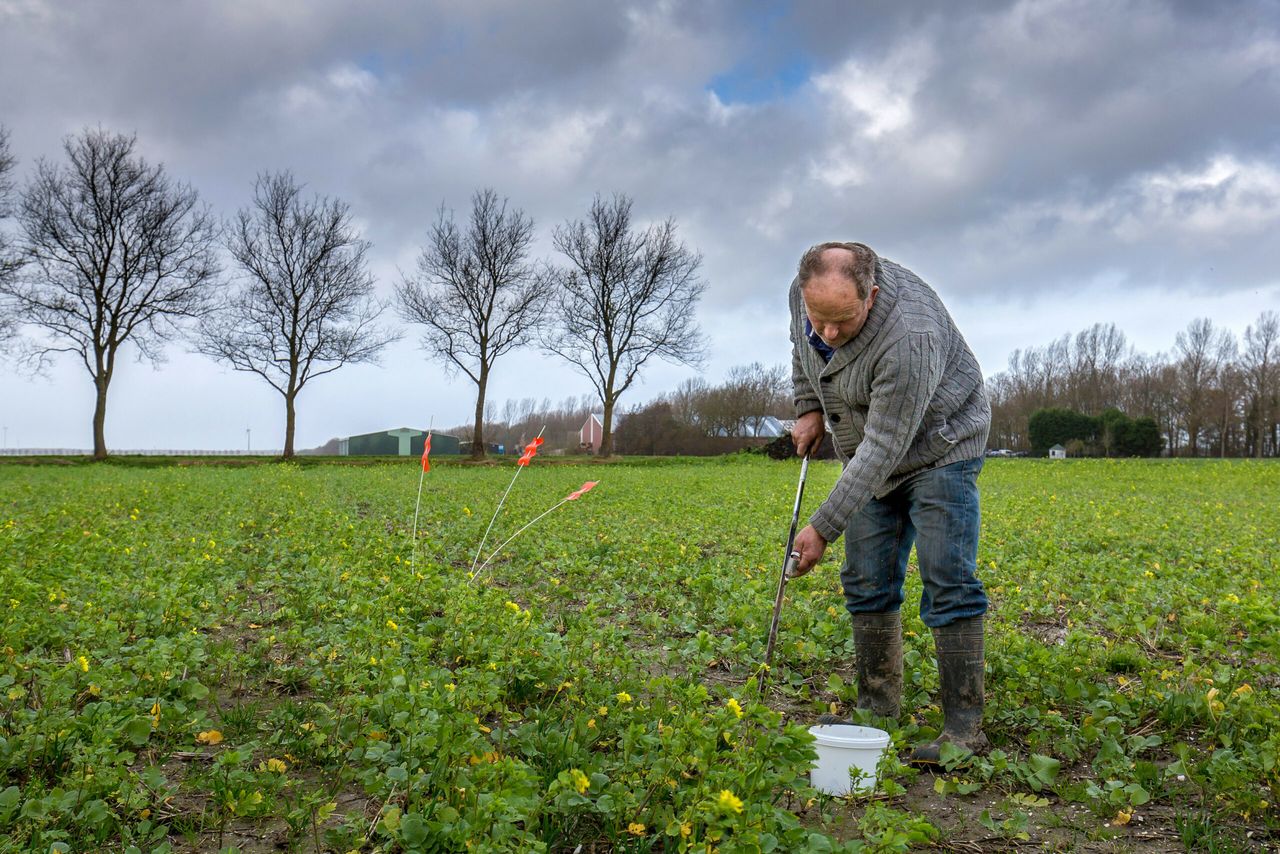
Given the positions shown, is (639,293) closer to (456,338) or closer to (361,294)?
(456,338)

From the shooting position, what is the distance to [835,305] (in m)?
2.98

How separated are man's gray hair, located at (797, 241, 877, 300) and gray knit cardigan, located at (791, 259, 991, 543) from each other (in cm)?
15

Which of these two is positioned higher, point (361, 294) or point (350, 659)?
point (361, 294)

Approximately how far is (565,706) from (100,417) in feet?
116

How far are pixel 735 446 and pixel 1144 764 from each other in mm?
48304

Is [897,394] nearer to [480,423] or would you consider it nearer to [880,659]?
[880,659]

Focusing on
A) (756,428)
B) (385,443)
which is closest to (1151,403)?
(756,428)

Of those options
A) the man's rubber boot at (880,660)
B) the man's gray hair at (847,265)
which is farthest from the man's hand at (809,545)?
the man's gray hair at (847,265)

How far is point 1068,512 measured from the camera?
1227 centimetres

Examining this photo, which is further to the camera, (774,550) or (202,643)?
(774,550)

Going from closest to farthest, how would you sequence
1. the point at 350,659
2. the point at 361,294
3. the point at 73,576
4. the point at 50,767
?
the point at 50,767 → the point at 350,659 → the point at 73,576 → the point at 361,294

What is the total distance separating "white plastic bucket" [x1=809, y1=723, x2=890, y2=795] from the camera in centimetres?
276

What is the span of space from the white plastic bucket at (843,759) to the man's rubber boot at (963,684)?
1.83 feet

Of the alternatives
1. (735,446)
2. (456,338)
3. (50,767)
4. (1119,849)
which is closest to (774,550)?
(1119,849)
